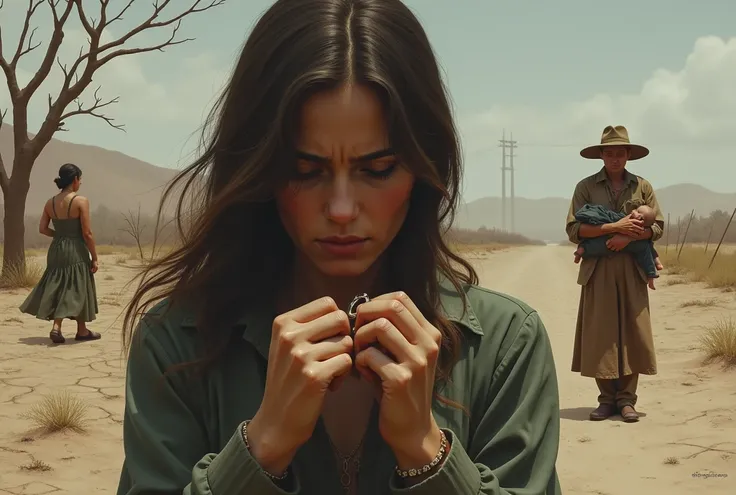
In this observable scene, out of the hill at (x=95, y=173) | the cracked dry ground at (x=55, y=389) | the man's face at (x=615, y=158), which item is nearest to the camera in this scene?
the cracked dry ground at (x=55, y=389)

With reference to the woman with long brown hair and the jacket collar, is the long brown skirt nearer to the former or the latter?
the jacket collar

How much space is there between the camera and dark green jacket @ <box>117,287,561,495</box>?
1.51 meters

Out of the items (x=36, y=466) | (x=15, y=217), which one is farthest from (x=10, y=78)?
(x=36, y=466)

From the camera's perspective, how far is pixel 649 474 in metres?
5.33

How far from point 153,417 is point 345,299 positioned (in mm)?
503

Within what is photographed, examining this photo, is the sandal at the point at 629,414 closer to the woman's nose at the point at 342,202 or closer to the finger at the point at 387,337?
the woman's nose at the point at 342,202

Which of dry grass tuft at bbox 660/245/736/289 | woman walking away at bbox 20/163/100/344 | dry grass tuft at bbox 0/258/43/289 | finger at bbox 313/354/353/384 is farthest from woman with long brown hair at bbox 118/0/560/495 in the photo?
dry grass tuft at bbox 660/245/736/289

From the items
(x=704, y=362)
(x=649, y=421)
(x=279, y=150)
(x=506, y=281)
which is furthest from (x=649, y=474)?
(x=506, y=281)

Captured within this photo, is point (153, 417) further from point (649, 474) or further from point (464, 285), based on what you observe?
point (649, 474)

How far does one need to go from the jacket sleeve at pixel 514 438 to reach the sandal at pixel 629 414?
518 centimetres

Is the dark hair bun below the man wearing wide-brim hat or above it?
above

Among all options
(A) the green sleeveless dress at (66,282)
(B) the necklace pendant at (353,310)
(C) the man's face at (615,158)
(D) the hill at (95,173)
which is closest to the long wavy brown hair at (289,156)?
(B) the necklace pendant at (353,310)

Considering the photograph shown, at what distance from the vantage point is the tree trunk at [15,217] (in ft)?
50.8

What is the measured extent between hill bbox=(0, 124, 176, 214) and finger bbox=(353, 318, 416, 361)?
127247mm
